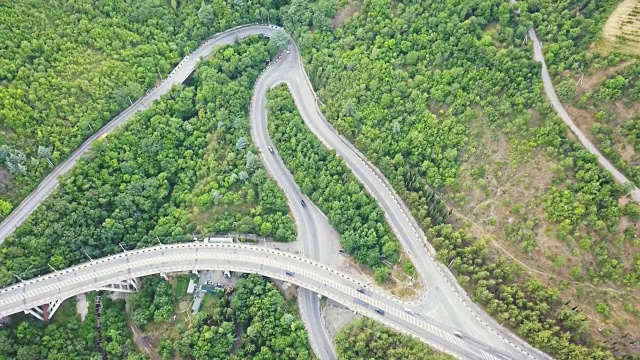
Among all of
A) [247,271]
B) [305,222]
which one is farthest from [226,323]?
[305,222]

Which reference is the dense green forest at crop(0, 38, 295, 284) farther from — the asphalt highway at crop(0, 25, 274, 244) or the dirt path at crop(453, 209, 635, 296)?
the dirt path at crop(453, 209, 635, 296)

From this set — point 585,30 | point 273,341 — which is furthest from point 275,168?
point 585,30

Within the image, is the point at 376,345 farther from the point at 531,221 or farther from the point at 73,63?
the point at 73,63

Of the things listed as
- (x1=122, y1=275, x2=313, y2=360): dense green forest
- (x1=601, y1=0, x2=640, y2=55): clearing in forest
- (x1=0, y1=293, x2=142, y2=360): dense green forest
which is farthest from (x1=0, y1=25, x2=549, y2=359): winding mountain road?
(x1=601, y1=0, x2=640, y2=55): clearing in forest

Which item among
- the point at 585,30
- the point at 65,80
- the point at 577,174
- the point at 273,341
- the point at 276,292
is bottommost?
the point at 577,174

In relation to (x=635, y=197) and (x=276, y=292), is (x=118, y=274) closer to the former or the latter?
(x=276, y=292)

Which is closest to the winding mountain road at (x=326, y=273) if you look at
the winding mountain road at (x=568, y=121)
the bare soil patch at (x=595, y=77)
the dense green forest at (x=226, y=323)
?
the dense green forest at (x=226, y=323)

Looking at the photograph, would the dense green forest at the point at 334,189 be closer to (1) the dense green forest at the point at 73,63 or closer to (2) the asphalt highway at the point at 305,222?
(2) the asphalt highway at the point at 305,222
